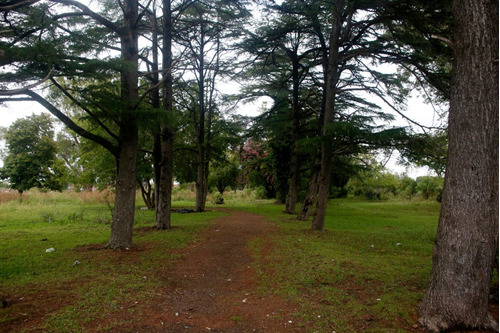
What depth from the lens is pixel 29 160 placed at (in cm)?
2772

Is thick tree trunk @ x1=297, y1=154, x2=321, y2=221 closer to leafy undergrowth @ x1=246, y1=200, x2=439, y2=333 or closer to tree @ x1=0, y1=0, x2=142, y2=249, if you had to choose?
leafy undergrowth @ x1=246, y1=200, x2=439, y2=333

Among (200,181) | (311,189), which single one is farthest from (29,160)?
(311,189)

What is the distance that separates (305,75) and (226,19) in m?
4.56

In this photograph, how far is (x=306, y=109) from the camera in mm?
→ 16984

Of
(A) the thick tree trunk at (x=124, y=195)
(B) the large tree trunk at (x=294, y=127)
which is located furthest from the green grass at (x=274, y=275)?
(B) the large tree trunk at (x=294, y=127)

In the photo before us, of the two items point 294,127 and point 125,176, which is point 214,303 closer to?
point 125,176

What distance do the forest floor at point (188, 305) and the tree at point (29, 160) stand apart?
25.3 metres

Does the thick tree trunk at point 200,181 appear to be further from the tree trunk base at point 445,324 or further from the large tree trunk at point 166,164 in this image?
the tree trunk base at point 445,324

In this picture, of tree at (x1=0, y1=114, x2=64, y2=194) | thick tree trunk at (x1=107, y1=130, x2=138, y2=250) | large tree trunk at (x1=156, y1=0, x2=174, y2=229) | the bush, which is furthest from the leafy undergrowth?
tree at (x1=0, y1=114, x2=64, y2=194)

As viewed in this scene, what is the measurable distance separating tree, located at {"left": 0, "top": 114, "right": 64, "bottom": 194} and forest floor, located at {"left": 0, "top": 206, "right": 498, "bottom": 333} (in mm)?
25310

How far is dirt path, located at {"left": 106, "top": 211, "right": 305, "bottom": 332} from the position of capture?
3.50 meters

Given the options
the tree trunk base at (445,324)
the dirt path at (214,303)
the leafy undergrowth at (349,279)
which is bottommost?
the dirt path at (214,303)

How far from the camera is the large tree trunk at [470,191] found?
3.32 meters

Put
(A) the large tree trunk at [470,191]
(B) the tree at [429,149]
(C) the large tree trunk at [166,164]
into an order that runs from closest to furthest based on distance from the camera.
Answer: (A) the large tree trunk at [470,191] → (B) the tree at [429,149] → (C) the large tree trunk at [166,164]
